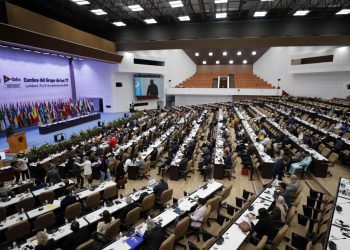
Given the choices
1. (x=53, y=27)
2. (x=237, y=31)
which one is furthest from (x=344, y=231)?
(x=53, y=27)

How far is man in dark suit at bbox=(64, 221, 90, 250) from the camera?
194 inches

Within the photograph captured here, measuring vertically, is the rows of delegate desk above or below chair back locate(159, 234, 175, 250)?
above

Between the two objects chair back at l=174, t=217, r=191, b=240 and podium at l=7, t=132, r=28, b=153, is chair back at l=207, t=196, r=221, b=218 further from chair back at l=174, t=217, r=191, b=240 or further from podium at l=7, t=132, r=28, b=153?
podium at l=7, t=132, r=28, b=153

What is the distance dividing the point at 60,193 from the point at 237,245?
6346mm

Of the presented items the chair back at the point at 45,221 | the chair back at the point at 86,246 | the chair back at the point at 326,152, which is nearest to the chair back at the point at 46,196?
the chair back at the point at 45,221

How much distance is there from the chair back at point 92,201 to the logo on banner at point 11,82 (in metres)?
15.7

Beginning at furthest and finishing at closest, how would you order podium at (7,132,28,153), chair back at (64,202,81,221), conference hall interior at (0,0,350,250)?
podium at (7,132,28,153), chair back at (64,202,81,221), conference hall interior at (0,0,350,250)

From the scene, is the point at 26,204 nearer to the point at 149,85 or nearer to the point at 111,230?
the point at 111,230

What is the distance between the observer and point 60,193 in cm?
801

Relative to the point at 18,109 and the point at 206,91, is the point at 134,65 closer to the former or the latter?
the point at 206,91

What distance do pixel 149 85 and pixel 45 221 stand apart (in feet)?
82.7

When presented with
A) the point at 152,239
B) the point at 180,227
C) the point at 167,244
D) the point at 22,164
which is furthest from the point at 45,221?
the point at 22,164

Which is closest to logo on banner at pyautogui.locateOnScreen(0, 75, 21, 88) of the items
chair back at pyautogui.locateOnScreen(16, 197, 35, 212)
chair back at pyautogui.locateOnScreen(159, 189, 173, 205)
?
chair back at pyautogui.locateOnScreen(16, 197, 35, 212)

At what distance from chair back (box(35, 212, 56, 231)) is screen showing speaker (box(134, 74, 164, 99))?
2373 centimetres
